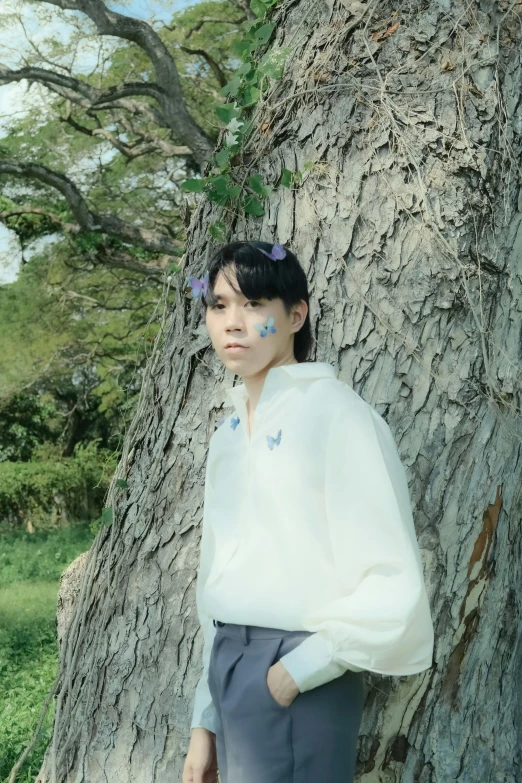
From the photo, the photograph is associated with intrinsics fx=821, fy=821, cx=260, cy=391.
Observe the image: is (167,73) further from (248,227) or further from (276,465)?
(276,465)

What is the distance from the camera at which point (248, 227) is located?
2.41 metres

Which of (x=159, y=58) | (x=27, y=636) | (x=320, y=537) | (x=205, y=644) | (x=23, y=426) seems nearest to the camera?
(x=320, y=537)

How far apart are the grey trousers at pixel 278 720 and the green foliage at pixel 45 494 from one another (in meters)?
13.0

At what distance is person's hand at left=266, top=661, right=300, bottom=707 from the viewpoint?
4.84 feet

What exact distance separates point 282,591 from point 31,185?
1246 cm

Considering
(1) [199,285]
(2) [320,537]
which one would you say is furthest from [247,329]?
(2) [320,537]

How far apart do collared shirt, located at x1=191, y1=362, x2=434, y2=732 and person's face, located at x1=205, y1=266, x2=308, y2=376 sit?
0.17 feet

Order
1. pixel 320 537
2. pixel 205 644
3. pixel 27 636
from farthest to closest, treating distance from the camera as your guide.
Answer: pixel 27 636 < pixel 205 644 < pixel 320 537

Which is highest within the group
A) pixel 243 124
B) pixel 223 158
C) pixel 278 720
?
pixel 243 124

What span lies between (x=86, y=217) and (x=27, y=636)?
631 centimetres

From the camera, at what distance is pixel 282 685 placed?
1.48 metres

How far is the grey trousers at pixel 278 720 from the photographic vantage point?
1.50 m

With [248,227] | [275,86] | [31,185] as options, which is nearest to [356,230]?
[248,227]

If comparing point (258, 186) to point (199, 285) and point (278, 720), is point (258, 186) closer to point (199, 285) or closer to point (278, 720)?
point (199, 285)
